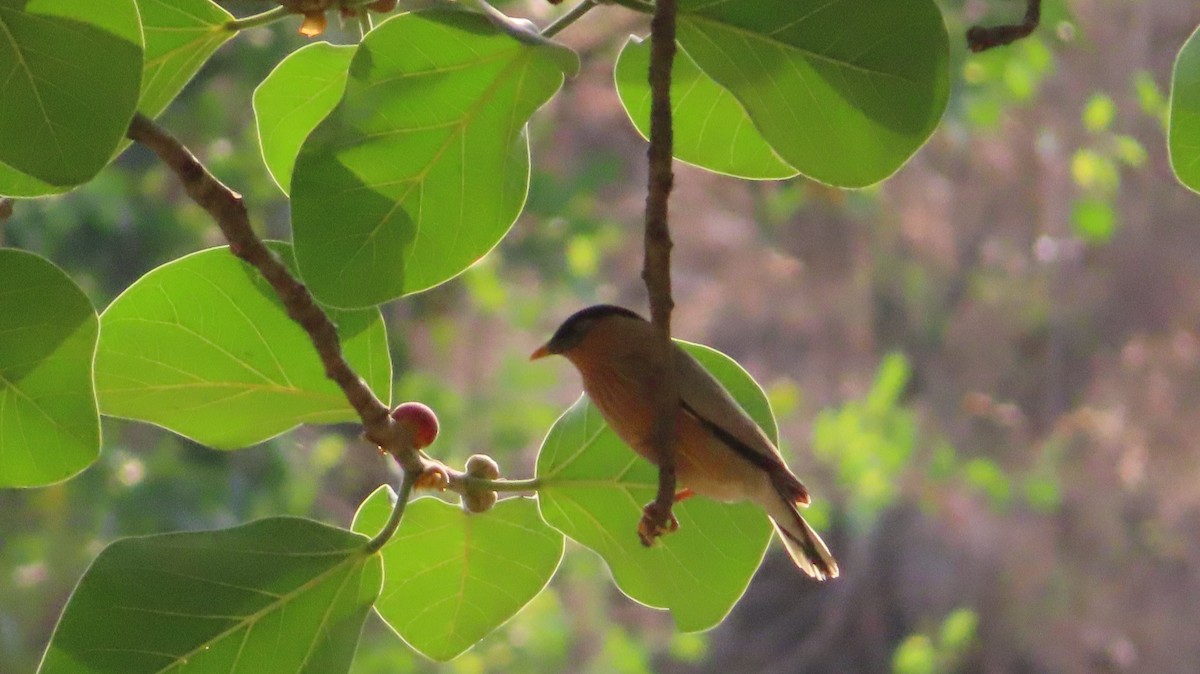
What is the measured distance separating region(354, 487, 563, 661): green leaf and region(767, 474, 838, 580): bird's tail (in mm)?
332

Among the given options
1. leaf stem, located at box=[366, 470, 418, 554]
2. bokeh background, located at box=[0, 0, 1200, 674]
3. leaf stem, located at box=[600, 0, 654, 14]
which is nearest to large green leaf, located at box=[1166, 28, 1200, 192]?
leaf stem, located at box=[600, 0, 654, 14]

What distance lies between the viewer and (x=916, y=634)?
642 cm

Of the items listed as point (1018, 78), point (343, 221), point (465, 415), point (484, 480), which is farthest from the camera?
point (465, 415)

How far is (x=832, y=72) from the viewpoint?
33.7 inches

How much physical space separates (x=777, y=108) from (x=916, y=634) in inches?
238

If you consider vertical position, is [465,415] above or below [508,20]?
below

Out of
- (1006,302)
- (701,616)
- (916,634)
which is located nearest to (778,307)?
(1006,302)

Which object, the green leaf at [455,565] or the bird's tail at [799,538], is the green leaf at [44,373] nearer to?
the green leaf at [455,565]

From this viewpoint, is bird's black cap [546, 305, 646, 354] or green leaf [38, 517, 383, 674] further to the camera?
bird's black cap [546, 305, 646, 354]

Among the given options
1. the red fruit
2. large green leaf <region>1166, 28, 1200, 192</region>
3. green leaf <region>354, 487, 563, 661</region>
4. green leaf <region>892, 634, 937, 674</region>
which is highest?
large green leaf <region>1166, 28, 1200, 192</region>

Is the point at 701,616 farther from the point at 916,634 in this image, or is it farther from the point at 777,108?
the point at 916,634

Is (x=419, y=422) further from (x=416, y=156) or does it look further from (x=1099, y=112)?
(x=1099, y=112)

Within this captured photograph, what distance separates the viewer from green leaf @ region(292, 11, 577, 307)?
848 mm

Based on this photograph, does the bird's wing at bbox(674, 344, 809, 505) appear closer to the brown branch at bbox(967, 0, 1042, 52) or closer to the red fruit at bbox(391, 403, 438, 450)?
the red fruit at bbox(391, 403, 438, 450)
